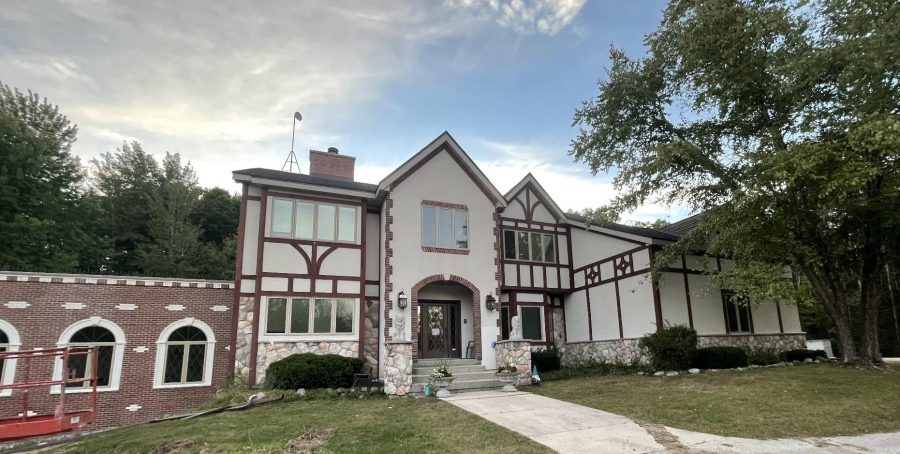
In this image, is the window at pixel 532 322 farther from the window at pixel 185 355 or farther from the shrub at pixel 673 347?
the window at pixel 185 355

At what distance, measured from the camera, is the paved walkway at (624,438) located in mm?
6875

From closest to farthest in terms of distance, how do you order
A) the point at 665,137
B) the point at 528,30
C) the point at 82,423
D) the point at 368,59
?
the point at 82,423, the point at 368,59, the point at 528,30, the point at 665,137

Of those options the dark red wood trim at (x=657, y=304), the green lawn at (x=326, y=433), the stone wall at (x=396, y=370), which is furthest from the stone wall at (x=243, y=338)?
the dark red wood trim at (x=657, y=304)

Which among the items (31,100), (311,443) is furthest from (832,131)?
(31,100)

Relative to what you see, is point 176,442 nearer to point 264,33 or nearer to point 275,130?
point 264,33

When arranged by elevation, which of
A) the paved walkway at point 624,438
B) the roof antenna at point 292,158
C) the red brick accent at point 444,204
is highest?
the roof antenna at point 292,158

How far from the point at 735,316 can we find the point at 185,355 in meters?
18.9

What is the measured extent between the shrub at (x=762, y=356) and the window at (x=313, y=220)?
14.7 meters

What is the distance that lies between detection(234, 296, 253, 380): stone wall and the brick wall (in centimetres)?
31

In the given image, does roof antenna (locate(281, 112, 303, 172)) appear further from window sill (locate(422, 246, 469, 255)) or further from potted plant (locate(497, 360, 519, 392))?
potted plant (locate(497, 360, 519, 392))

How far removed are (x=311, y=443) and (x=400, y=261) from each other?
804 centimetres

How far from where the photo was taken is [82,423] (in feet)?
23.5

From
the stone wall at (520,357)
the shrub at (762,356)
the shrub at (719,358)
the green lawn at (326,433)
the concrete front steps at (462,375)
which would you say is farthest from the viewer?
the shrub at (762,356)

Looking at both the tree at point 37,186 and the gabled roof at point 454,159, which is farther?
the tree at point 37,186
